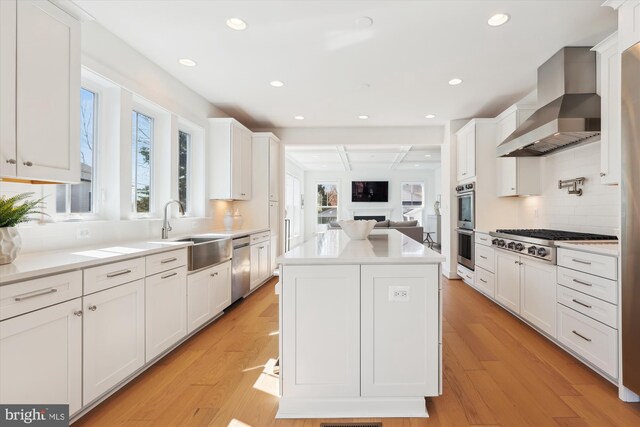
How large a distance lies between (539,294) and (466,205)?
83.3 inches

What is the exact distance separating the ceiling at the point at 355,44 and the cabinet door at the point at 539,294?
1941 mm

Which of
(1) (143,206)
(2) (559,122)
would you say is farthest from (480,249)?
(1) (143,206)

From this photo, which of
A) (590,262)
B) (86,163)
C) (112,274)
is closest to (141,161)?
(86,163)

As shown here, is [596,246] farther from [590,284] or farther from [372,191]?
[372,191]

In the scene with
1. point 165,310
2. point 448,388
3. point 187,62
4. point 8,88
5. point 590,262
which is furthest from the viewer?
point 187,62

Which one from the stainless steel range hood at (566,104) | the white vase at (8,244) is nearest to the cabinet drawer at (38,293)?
the white vase at (8,244)

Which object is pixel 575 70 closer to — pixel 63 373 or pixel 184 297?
pixel 184 297

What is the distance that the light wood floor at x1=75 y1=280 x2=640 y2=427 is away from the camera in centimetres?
173

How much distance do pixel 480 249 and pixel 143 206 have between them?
4.02 m

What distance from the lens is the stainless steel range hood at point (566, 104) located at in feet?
8.48

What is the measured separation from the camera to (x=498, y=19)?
97.3 inches

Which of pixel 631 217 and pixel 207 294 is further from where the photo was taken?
pixel 207 294

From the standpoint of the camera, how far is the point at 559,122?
260cm

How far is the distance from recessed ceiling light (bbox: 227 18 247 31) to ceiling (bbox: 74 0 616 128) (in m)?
0.05
